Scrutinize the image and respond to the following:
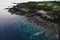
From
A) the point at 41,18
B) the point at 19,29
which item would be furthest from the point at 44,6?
the point at 19,29

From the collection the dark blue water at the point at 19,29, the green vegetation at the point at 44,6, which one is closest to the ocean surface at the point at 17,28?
the dark blue water at the point at 19,29

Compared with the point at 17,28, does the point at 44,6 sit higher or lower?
higher

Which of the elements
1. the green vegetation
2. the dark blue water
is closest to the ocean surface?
the dark blue water

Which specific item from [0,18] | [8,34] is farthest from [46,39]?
[0,18]

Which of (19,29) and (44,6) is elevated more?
(44,6)

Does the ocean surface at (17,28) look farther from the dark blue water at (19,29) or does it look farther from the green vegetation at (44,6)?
the green vegetation at (44,6)

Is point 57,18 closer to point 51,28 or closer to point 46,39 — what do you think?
point 51,28

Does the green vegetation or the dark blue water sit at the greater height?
the green vegetation

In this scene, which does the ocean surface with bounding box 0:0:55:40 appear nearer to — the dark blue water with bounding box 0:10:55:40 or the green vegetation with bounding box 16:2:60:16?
the dark blue water with bounding box 0:10:55:40

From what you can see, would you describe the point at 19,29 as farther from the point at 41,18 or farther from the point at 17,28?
the point at 41,18
